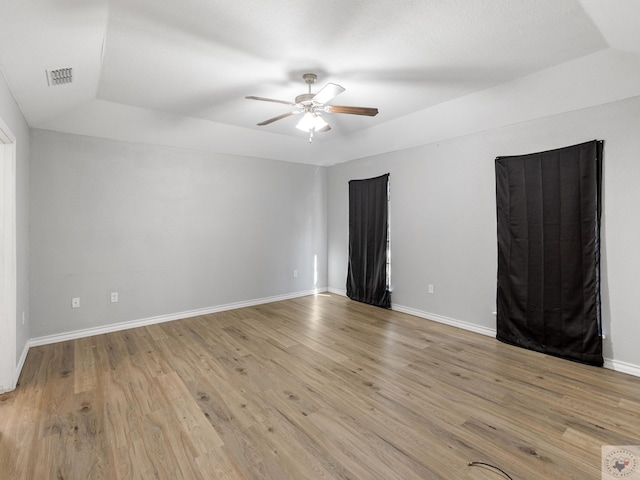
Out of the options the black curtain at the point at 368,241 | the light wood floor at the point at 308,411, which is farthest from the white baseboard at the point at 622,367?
the black curtain at the point at 368,241

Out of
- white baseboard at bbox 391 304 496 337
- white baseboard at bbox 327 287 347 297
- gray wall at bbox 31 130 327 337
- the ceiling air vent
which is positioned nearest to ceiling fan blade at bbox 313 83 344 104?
the ceiling air vent

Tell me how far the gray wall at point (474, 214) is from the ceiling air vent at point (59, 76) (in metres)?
3.81

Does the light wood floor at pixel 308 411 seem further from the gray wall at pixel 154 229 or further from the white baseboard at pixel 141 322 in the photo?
the gray wall at pixel 154 229

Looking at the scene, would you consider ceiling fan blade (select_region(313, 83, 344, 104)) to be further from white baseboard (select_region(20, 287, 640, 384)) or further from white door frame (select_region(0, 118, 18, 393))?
white baseboard (select_region(20, 287, 640, 384))

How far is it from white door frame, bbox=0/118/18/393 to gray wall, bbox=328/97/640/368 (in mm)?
4227

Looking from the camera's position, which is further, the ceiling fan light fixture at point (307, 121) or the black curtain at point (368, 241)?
the black curtain at point (368, 241)

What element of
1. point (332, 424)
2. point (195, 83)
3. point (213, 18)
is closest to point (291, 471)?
point (332, 424)

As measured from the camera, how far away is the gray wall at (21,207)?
2.48 m

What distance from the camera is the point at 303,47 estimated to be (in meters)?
2.31

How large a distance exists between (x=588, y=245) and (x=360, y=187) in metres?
3.11

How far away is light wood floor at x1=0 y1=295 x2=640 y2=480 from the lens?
175cm

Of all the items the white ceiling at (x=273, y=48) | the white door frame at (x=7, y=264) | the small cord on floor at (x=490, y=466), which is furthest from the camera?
the white door frame at (x=7, y=264)

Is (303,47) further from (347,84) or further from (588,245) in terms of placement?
(588,245)

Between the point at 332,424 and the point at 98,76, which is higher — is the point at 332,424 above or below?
below
